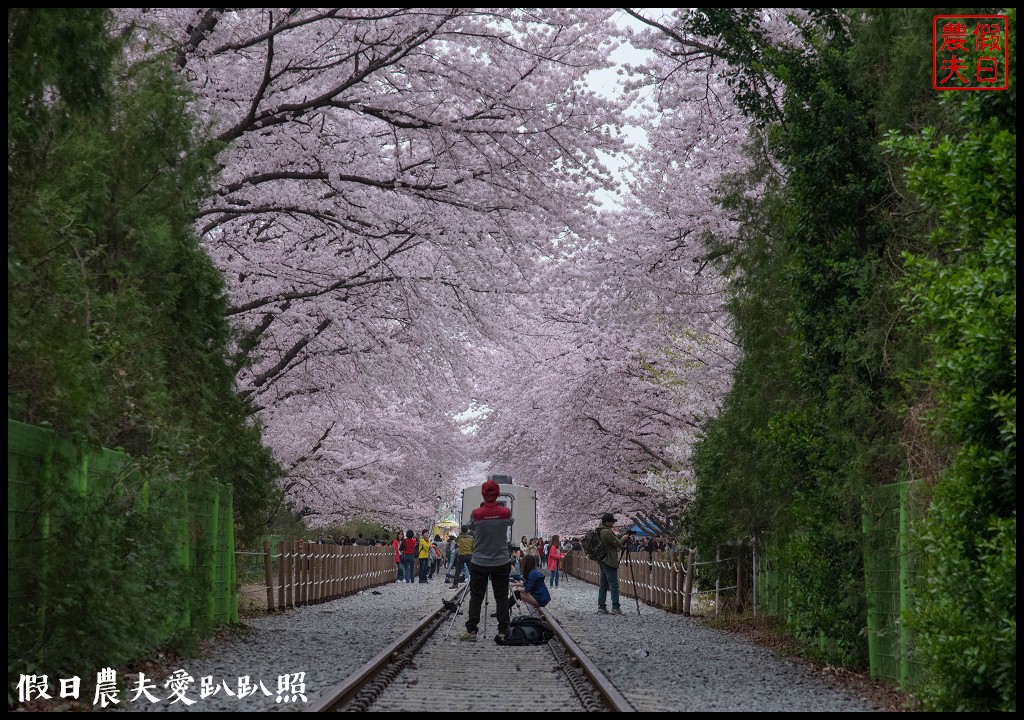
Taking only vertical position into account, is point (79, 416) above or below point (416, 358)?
below

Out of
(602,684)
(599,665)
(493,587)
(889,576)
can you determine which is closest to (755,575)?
(493,587)

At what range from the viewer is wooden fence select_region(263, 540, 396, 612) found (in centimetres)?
2055

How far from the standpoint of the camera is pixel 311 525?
4147cm

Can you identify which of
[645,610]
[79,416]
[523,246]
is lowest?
[645,610]

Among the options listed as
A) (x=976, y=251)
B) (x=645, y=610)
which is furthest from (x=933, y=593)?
(x=645, y=610)

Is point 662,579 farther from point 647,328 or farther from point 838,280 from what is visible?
point 838,280

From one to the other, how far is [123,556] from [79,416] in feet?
4.47

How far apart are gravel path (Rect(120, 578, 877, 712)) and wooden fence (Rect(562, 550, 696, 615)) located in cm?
133

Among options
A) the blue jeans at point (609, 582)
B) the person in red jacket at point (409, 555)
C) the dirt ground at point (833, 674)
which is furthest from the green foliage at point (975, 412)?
the person in red jacket at point (409, 555)

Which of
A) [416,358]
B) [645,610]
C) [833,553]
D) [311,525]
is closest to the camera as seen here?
[833,553]

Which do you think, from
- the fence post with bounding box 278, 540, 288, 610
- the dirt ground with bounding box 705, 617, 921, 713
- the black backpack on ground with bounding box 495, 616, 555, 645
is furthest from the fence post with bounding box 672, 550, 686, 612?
the black backpack on ground with bounding box 495, 616, 555, 645

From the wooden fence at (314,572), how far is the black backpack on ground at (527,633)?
Result: 7536 millimetres

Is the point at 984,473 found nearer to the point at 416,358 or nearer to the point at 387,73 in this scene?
the point at 387,73

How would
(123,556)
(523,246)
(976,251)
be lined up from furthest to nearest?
(523,246)
(123,556)
(976,251)
